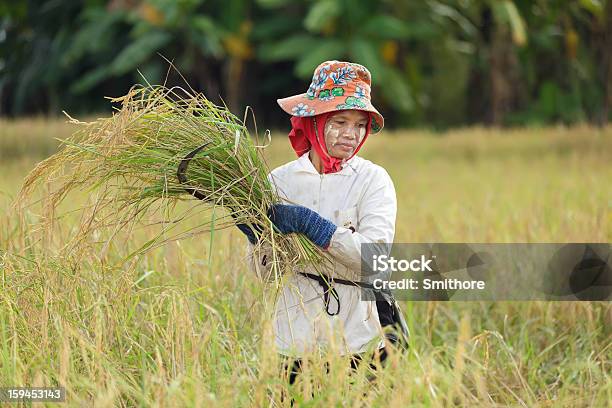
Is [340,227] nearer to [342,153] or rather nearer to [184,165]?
[342,153]

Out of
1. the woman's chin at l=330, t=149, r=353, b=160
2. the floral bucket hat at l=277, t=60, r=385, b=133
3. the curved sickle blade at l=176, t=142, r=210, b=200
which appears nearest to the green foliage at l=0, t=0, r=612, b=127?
the floral bucket hat at l=277, t=60, r=385, b=133

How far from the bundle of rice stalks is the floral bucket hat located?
0.62 feet

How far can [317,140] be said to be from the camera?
2.76m

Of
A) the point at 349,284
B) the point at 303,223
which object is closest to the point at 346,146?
the point at 303,223

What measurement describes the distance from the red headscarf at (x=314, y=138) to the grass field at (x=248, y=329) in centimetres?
41

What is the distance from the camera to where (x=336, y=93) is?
8.92ft

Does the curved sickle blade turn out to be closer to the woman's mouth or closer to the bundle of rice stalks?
the bundle of rice stalks

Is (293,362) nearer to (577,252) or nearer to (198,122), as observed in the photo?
(198,122)

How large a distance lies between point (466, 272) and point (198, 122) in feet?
7.49

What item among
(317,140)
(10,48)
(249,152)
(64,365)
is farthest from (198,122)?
(10,48)

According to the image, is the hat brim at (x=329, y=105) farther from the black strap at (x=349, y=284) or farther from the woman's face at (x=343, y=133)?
the black strap at (x=349, y=284)

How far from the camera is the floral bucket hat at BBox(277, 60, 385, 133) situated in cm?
269

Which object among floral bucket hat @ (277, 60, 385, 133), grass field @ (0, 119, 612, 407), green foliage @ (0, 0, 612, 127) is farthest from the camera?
green foliage @ (0, 0, 612, 127)

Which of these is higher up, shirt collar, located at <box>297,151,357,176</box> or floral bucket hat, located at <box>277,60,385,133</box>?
floral bucket hat, located at <box>277,60,385,133</box>
